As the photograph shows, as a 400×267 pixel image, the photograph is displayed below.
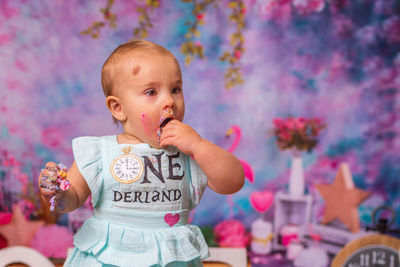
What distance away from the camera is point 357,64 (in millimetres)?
2682

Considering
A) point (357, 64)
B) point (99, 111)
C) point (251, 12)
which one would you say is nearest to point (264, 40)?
point (251, 12)

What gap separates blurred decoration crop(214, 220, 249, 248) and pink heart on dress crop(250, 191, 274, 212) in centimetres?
15

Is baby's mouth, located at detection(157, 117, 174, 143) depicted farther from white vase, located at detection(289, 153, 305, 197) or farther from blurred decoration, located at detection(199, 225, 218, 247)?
white vase, located at detection(289, 153, 305, 197)

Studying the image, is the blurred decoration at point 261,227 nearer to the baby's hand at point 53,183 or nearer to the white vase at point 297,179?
the white vase at point 297,179

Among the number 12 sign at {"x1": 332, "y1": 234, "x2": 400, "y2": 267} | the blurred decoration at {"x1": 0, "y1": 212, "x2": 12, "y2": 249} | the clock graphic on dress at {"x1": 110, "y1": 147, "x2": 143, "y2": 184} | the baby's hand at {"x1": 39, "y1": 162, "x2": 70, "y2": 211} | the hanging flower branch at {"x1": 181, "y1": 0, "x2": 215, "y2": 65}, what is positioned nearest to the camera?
the baby's hand at {"x1": 39, "y1": 162, "x2": 70, "y2": 211}

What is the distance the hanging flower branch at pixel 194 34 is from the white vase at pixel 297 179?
32.6 inches

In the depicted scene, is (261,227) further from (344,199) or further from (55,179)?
(55,179)

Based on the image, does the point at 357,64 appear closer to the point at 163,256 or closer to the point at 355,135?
the point at 355,135

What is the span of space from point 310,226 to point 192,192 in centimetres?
165

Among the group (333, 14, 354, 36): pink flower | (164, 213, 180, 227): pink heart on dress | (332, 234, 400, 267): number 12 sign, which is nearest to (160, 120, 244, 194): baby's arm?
(164, 213, 180, 227): pink heart on dress

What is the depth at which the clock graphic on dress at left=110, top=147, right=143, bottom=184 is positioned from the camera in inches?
44.5

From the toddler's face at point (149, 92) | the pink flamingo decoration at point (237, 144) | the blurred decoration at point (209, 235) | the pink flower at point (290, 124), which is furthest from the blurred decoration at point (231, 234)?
the toddler's face at point (149, 92)

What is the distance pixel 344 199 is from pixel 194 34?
1.25 metres

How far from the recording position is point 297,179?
8.75 feet
